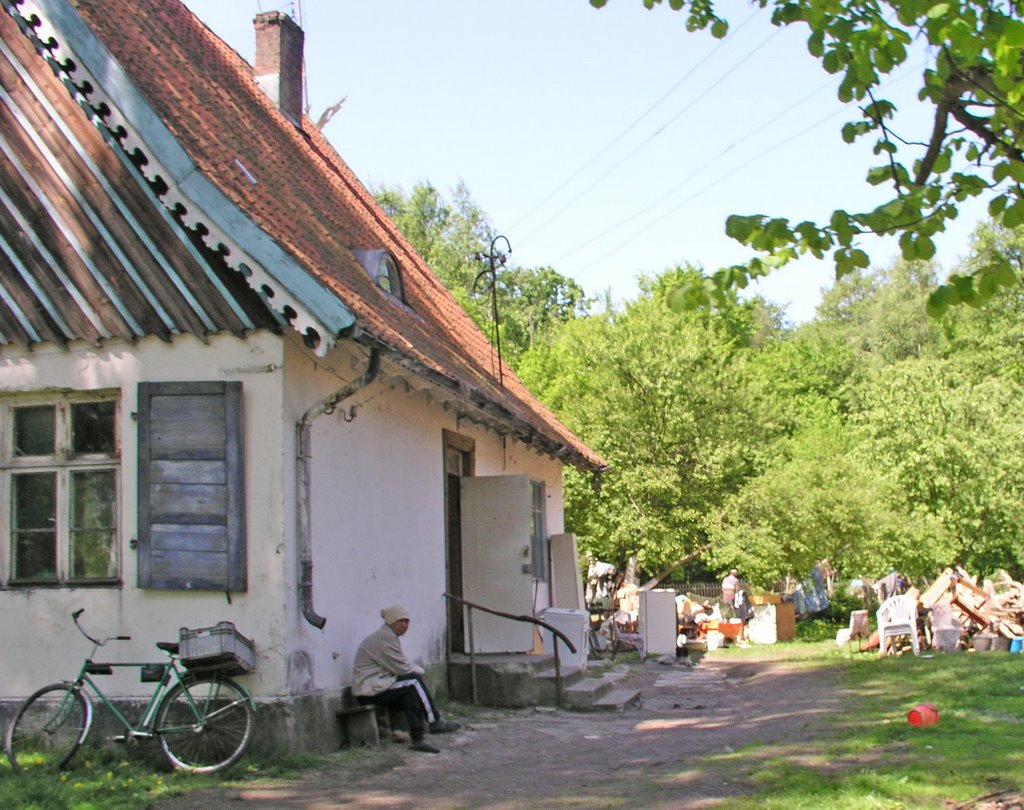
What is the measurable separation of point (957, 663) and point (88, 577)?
12.1 metres

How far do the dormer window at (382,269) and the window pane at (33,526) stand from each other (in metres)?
4.15

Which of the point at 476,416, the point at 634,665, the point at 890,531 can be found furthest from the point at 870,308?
the point at 476,416

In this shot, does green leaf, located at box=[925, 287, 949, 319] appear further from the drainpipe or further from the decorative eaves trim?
the drainpipe

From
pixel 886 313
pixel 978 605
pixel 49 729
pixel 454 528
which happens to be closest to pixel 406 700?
pixel 49 729

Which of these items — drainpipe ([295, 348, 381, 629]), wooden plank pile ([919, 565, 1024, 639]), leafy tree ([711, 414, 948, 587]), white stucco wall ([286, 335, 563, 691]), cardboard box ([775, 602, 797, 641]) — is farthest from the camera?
leafy tree ([711, 414, 948, 587])

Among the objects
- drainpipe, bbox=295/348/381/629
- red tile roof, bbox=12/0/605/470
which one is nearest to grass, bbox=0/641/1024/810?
drainpipe, bbox=295/348/381/629

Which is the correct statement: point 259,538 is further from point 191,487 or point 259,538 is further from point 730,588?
point 730,588

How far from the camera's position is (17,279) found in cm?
986

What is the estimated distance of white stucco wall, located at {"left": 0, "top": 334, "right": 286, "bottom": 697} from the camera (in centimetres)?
925

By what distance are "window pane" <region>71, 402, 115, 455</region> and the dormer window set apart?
3.62 metres

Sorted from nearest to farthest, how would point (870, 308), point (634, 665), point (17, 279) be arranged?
point (17, 279)
point (634, 665)
point (870, 308)

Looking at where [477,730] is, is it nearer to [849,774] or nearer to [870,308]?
[849,774]

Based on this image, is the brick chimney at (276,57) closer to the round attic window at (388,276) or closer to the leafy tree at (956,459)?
the round attic window at (388,276)

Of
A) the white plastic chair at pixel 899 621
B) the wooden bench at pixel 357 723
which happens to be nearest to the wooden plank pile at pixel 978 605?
the white plastic chair at pixel 899 621
